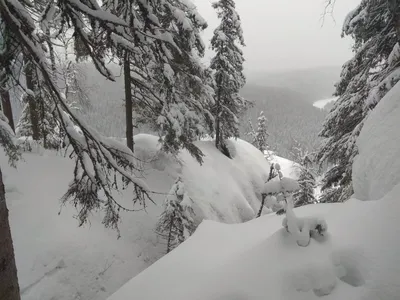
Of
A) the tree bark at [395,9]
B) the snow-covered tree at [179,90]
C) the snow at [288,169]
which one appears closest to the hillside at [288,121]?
the snow at [288,169]

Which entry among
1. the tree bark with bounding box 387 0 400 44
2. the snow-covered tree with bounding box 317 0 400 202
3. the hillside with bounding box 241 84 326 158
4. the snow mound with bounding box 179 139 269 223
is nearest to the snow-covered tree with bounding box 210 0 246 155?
the snow mound with bounding box 179 139 269 223

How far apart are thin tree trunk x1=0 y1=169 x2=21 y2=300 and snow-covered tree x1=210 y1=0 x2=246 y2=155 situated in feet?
52.8

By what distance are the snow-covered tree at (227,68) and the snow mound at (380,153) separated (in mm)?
13469

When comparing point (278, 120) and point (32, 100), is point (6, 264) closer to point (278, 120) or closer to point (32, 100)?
point (32, 100)

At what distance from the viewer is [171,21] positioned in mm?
8477

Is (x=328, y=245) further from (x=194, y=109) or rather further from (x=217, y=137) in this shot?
(x=217, y=137)

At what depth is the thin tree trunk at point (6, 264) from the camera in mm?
2322

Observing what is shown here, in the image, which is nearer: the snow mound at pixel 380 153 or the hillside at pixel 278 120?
the snow mound at pixel 380 153

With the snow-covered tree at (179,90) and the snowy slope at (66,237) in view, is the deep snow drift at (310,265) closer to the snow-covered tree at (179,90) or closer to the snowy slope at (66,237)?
the snow-covered tree at (179,90)

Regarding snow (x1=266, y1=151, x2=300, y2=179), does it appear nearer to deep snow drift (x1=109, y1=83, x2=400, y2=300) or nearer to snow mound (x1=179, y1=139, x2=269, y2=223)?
snow mound (x1=179, y1=139, x2=269, y2=223)

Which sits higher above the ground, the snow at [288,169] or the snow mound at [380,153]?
the snow mound at [380,153]

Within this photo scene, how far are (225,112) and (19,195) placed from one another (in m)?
13.9

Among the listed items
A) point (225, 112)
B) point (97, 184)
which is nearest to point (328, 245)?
A: point (97, 184)

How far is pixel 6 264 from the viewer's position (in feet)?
7.78
